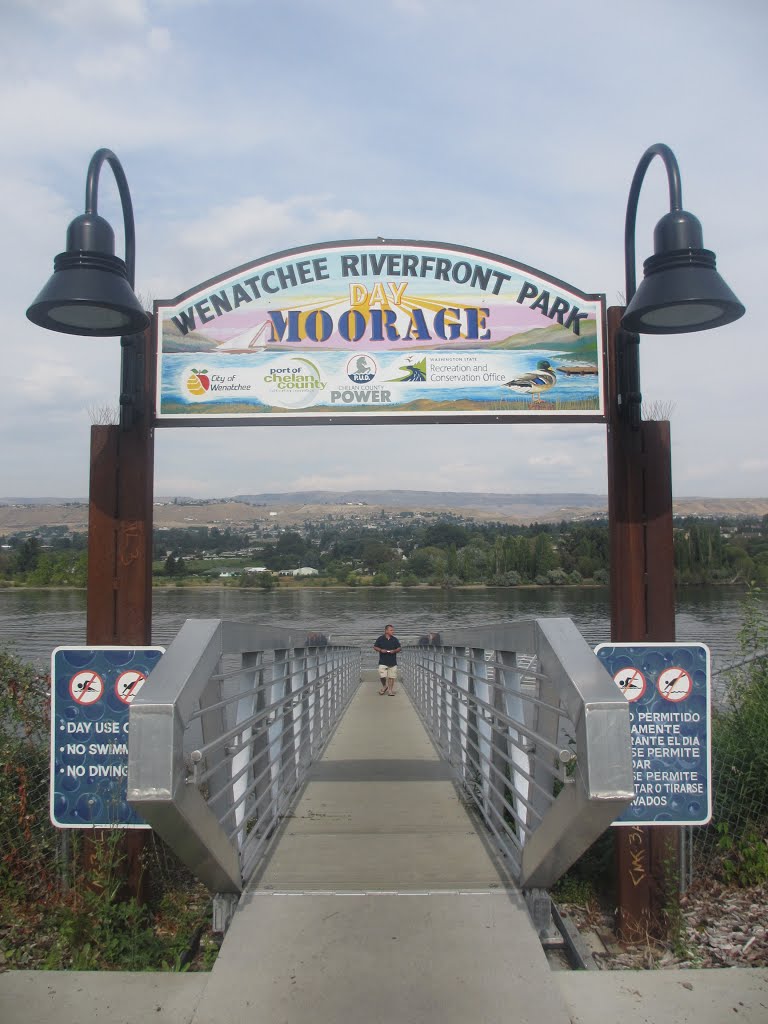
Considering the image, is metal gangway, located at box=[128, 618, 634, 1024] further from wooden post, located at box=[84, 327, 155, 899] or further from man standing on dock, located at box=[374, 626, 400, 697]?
man standing on dock, located at box=[374, 626, 400, 697]

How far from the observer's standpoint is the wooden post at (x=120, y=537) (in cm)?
544

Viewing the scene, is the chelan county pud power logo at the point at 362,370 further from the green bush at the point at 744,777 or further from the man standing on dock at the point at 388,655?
the man standing on dock at the point at 388,655

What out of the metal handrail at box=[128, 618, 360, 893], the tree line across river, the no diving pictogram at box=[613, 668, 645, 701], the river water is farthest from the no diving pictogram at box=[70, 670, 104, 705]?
the no diving pictogram at box=[613, 668, 645, 701]

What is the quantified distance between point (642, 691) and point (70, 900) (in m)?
3.07

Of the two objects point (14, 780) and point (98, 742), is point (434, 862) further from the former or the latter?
point (14, 780)

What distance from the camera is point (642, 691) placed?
4.62 metres

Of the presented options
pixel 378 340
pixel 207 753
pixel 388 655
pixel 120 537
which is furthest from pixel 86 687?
pixel 388 655

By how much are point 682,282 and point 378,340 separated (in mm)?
2251

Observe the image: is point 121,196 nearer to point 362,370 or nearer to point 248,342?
point 248,342

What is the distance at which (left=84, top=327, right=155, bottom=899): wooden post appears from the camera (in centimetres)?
544

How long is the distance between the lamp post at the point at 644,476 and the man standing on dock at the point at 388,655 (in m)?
11.2

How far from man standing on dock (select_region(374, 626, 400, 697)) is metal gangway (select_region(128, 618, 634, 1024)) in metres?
11.1

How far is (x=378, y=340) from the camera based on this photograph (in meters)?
6.08

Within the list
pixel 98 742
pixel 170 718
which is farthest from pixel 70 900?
pixel 170 718
